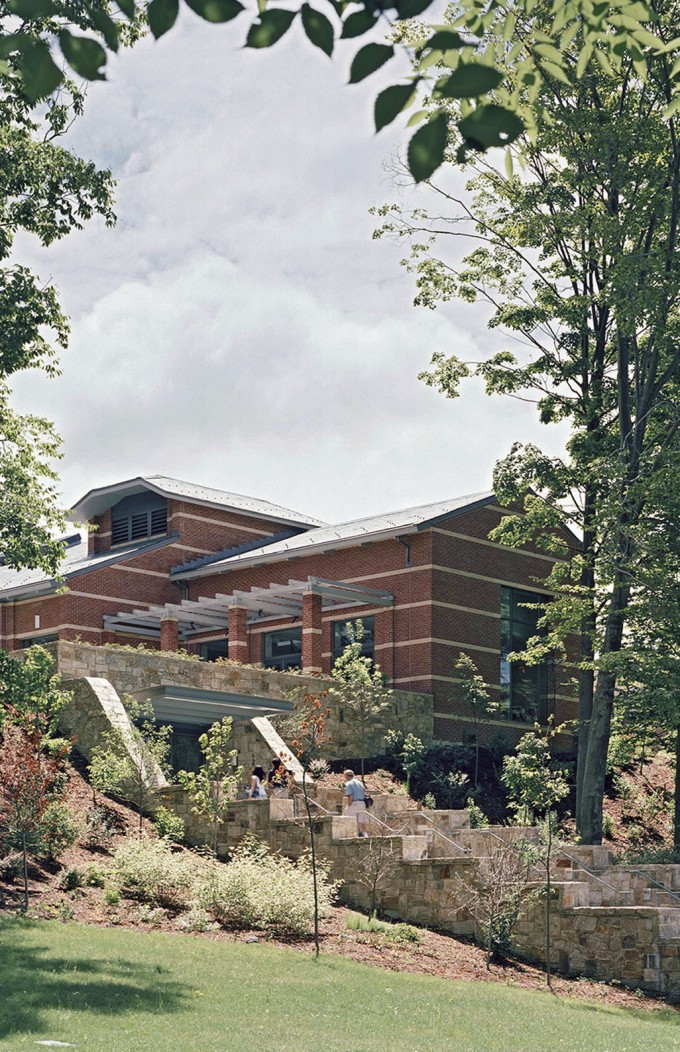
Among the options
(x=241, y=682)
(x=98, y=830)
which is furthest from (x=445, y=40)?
(x=241, y=682)

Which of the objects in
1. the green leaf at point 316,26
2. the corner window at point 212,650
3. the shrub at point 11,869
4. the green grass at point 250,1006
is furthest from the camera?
the corner window at point 212,650

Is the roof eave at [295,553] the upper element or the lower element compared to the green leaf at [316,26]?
upper

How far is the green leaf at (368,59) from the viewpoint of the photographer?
370cm

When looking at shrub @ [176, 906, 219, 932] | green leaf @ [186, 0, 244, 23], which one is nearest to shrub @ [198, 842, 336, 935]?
shrub @ [176, 906, 219, 932]

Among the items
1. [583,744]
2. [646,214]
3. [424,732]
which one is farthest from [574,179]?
[424,732]

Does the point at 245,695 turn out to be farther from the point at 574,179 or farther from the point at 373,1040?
the point at 373,1040

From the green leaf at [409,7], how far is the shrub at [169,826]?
20.6 meters

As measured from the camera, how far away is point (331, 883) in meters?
21.0

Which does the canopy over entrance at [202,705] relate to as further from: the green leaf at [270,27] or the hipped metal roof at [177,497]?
the green leaf at [270,27]

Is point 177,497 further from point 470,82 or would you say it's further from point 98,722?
point 470,82

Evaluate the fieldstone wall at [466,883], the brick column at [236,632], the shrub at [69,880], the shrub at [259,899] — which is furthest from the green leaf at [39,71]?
the brick column at [236,632]

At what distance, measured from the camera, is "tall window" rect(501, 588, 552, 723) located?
127 feet

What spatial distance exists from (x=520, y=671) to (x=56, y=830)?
22.1 m

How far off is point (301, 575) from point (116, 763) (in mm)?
17116
